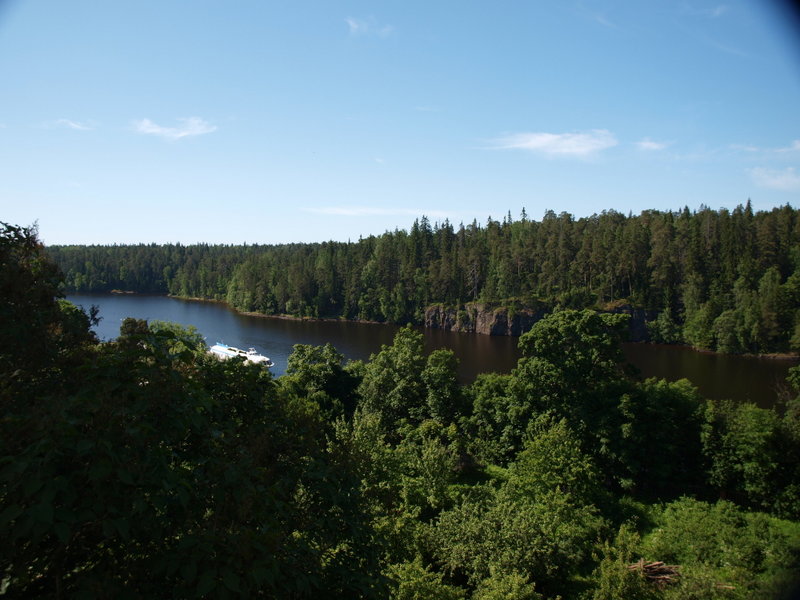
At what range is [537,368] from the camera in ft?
80.6

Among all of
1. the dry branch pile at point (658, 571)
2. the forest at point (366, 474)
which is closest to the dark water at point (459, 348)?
the forest at point (366, 474)

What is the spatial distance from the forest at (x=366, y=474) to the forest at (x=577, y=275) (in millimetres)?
45627

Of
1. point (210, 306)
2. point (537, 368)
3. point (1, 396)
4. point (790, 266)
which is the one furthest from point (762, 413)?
point (210, 306)

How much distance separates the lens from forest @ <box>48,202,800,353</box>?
6444 centimetres

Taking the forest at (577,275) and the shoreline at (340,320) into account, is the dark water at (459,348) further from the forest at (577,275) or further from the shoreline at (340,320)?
the forest at (577,275)

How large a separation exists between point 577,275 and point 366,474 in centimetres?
8281

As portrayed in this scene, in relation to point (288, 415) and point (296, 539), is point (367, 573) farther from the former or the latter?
point (288, 415)

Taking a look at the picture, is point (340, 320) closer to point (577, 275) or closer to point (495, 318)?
point (495, 318)

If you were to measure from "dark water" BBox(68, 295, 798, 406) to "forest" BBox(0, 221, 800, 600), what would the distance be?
17.6 metres

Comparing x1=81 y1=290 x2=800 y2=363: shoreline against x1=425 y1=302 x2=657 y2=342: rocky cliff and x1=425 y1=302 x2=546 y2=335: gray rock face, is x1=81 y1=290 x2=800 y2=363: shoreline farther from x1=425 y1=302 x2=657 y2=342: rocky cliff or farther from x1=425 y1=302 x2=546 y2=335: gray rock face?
x1=425 y1=302 x2=546 y2=335: gray rock face

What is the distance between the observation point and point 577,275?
274 feet

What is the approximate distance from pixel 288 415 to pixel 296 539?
1405mm

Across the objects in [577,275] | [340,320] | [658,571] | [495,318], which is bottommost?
[658,571]

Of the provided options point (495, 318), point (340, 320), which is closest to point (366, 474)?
point (495, 318)
